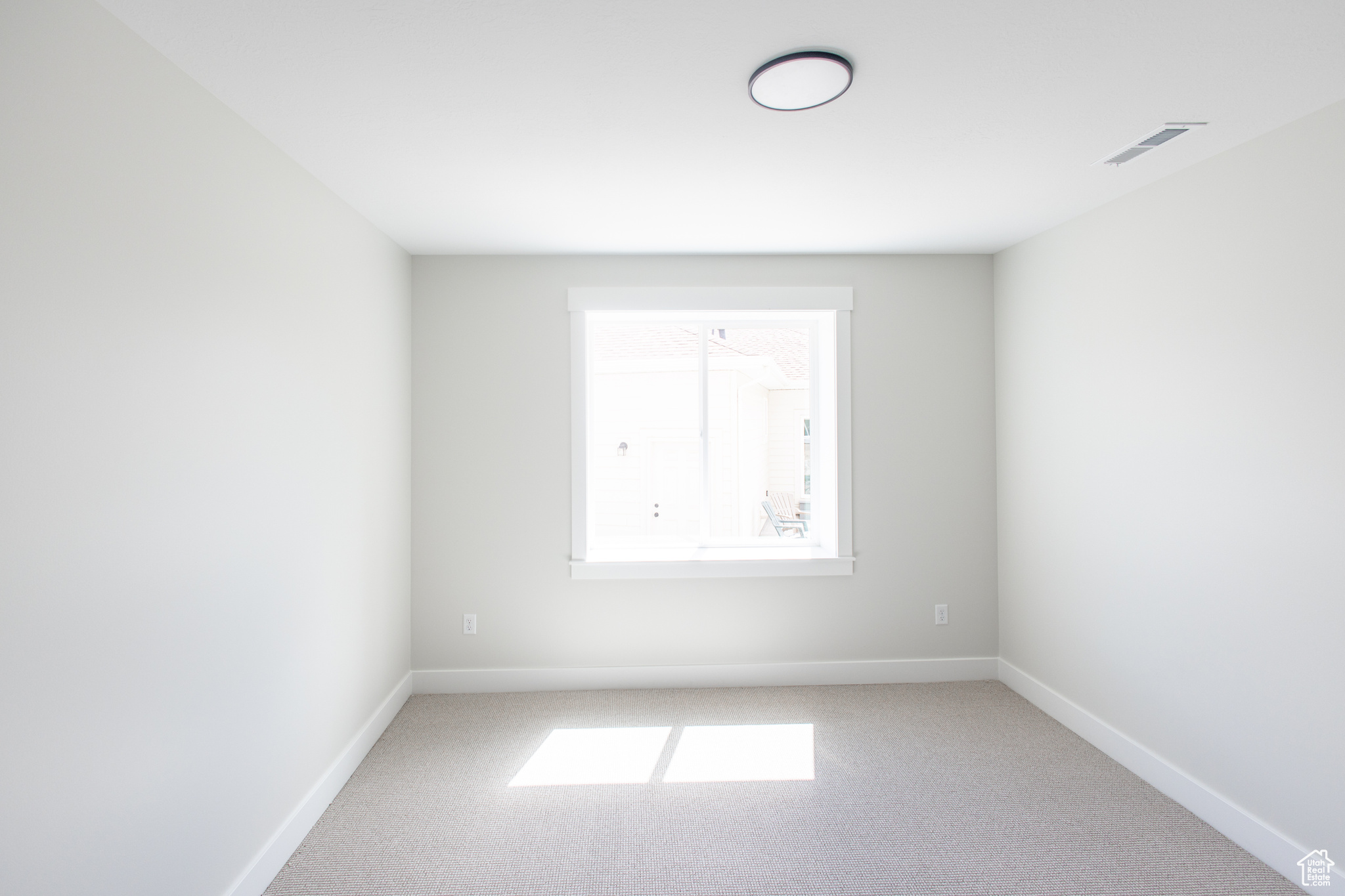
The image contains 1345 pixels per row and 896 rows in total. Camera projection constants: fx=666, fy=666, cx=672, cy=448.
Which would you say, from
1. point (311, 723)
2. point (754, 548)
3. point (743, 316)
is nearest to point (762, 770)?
point (754, 548)

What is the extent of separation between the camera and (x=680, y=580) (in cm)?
374

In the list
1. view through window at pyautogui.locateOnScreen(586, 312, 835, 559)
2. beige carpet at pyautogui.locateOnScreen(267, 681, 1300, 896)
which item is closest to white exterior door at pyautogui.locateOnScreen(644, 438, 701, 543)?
view through window at pyautogui.locateOnScreen(586, 312, 835, 559)

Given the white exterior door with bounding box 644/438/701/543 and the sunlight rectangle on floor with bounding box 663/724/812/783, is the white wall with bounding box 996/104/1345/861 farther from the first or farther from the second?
the white exterior door with bounding box 644/438/701/543

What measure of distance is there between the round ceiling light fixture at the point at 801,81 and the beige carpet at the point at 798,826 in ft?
7.85

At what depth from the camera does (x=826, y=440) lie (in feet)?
12.8

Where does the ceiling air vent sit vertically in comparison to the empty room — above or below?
above

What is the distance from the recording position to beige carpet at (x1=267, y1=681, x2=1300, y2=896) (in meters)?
2.14

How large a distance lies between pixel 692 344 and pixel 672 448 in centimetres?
63

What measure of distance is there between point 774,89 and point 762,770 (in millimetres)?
2567

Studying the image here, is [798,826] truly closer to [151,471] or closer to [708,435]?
[708,435]

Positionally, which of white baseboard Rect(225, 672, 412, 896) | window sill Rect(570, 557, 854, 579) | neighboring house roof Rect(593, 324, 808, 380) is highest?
neighboring house roof Rect(593, 324, 808, 380)

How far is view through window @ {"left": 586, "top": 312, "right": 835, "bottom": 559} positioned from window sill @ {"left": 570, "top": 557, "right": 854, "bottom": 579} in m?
0.18

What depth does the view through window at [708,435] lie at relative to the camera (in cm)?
396

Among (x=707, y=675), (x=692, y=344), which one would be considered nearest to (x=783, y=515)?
(x=707, y=675)
